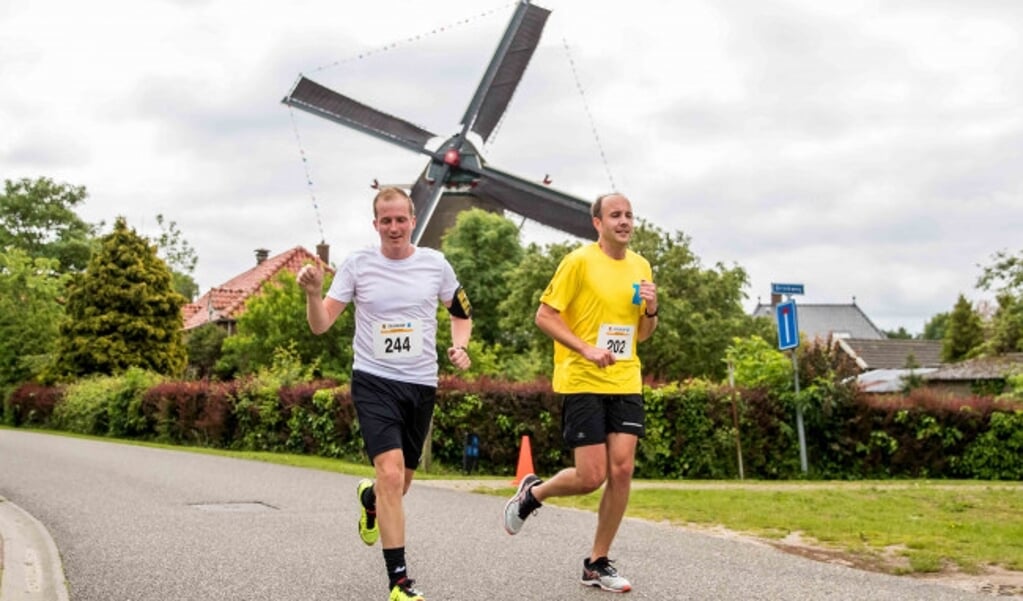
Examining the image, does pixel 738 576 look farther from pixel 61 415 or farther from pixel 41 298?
pixel 41 298

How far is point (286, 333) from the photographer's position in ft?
134

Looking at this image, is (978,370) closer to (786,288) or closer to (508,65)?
(508,65)

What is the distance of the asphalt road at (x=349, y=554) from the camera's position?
6.55 m

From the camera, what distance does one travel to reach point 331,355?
1569 inches

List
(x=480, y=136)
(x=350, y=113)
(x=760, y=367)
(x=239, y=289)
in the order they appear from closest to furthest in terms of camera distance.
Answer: (x=760, y=367) → (x=350, y=113) → (x=480, y=136) → (x=239, y=289)

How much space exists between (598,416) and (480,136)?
136ft

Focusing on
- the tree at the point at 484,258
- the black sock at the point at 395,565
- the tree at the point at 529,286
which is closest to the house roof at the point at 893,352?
the tree at the point at 484,258

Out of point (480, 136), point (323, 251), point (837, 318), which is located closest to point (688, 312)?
point (480, 136)

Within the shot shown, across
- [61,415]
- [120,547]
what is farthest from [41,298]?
[120,547]

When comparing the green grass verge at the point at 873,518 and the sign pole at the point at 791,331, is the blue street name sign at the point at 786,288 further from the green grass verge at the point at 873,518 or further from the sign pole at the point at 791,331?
the green grass verge at the point at 873,518

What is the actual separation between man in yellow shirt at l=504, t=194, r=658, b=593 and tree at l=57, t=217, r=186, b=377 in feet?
128

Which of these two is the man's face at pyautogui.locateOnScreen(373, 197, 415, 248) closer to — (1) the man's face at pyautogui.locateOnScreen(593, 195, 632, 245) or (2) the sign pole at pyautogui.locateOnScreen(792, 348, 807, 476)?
(1) the man's face at pyautogui.locateOnScreen(593, 195, 632, 245)

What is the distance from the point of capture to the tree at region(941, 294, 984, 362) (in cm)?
7406

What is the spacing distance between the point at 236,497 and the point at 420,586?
6.45m
